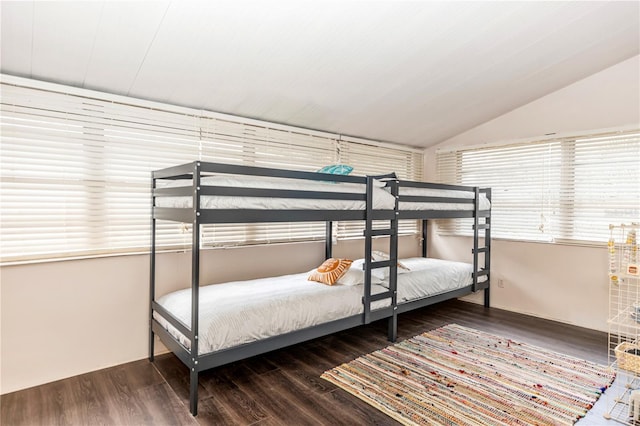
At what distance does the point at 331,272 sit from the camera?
3225 millimetres

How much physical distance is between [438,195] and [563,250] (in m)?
1.55

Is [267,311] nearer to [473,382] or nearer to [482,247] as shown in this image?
[473,382]

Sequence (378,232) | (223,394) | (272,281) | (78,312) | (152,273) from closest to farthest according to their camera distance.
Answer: (223,394) < (78,312) < (152,273) < (378,232) < (272,281)

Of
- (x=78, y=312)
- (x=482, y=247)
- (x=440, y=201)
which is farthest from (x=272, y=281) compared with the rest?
(x=482, y=247)

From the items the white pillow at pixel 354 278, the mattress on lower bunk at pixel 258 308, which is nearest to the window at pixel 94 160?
the mattress on lower bunk at pixel 258 308

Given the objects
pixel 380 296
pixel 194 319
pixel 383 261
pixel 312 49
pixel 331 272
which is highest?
pixel 312 49

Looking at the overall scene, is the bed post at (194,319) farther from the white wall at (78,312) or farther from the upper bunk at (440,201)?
the upper bunk at (440,201)

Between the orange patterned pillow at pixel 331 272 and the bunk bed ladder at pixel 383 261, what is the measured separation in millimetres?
240

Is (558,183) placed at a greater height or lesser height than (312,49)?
lesser

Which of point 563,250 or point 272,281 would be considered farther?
point 563,250

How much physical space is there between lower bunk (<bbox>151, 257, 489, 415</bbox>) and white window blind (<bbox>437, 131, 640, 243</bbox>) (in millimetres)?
1557

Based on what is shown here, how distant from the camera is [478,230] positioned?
429 centimetres

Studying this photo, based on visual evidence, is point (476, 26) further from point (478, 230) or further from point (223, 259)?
point (223, 259)

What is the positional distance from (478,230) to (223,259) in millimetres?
2891
